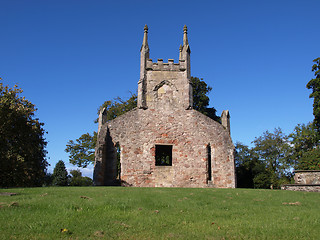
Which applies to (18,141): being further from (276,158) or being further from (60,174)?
(276,158)

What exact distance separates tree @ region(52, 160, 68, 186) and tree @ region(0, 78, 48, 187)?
14.1 metres

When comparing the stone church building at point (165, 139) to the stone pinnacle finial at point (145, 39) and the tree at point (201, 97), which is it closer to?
the stone pinnacle finial at point (145, 39)

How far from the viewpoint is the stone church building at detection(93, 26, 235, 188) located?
2158 centimetres

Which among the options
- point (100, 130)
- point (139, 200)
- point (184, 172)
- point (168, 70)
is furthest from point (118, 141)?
point (139, 200)

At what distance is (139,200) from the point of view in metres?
9.80

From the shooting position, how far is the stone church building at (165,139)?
21.6 m

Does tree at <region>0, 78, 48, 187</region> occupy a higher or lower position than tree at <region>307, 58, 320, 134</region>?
lower

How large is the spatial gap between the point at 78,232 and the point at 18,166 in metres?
16.4

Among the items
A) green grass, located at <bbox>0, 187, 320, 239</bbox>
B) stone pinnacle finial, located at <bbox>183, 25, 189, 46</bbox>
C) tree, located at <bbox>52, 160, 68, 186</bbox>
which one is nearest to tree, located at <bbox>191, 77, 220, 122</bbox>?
stone pinnacle finial, located at <bbox>183, 25, 189, 46</bbox>

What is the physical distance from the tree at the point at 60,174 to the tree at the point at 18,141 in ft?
46.2

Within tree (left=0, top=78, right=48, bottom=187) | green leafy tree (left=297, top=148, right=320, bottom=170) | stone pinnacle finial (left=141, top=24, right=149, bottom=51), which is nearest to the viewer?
tree (left=0, top=78, right=48, bottom=187)

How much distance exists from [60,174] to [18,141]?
57.6 feet

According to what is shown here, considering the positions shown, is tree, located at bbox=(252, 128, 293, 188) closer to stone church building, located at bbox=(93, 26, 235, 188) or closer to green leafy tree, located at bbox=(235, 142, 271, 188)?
green leafy tree, located at bbox=(235, 142, 271, 188)

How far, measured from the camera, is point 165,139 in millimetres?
22406
